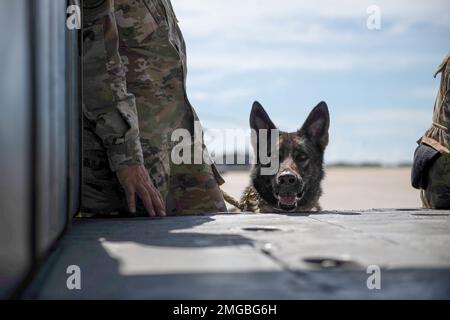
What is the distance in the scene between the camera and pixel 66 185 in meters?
2.21

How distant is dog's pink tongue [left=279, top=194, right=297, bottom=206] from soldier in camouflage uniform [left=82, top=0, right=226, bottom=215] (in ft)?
7.04

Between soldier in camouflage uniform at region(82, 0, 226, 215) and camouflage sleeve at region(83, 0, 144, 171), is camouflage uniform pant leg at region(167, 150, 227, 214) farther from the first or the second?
camouflage sleeve at region(83, 0, 144, 171)

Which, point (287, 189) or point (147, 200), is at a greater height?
point (147, 200)

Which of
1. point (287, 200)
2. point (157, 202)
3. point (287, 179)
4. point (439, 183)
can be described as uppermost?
point (157, 202)

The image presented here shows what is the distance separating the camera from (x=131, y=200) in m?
2.83

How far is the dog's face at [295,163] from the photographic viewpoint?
250 inches

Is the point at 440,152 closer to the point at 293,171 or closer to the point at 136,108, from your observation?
the point at 293,171

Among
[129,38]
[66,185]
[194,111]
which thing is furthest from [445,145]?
[66,185]

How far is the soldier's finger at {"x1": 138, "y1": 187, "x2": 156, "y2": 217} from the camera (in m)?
2.82

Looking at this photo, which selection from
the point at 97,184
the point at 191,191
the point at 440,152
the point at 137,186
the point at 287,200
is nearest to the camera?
the point at 137,186

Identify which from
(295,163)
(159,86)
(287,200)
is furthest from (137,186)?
A: (295,163)

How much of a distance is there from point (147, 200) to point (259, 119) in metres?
4.00
